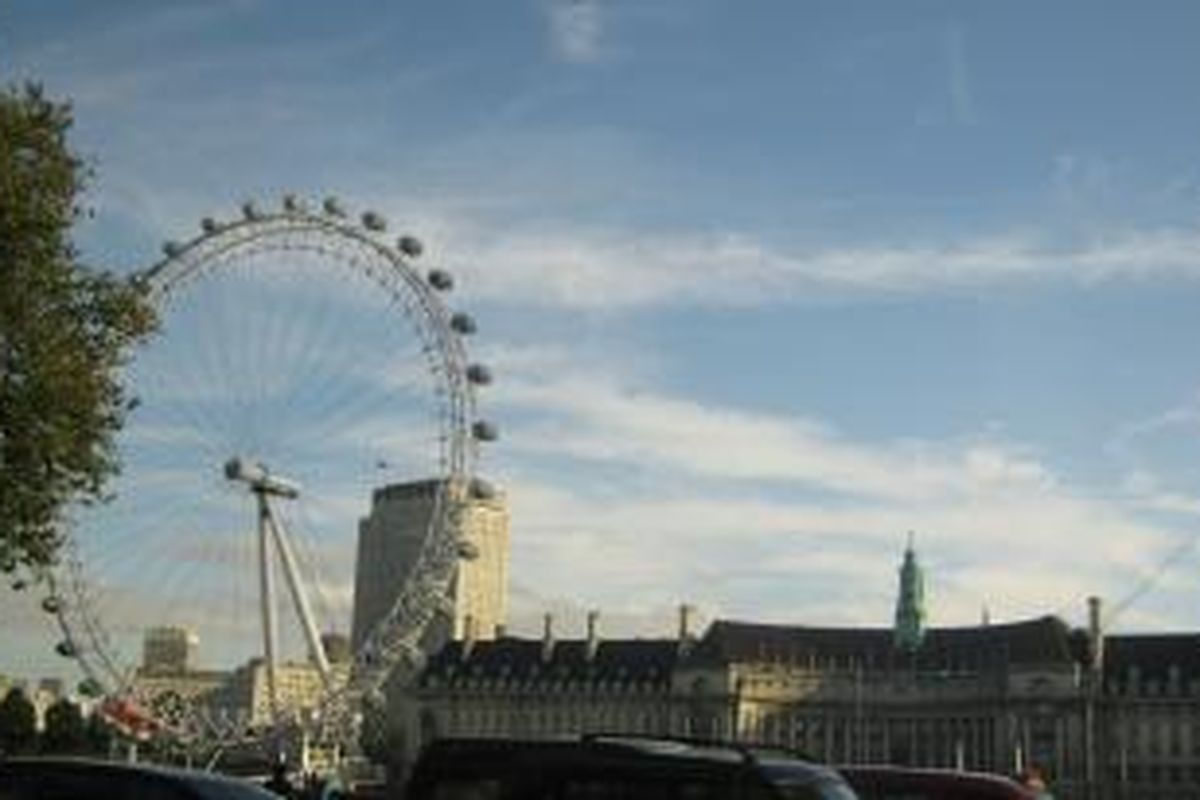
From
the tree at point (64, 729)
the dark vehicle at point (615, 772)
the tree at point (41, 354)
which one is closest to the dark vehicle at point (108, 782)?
the dark vehicle at point (615, 772)

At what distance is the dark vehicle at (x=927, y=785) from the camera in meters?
26.8

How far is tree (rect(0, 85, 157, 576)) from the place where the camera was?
45688 millimetres

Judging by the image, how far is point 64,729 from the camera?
16338 centimetres

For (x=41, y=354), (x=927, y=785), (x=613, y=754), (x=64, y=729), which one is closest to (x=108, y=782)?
(x=613, y=754)

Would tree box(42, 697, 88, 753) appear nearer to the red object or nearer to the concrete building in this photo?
the concrete building

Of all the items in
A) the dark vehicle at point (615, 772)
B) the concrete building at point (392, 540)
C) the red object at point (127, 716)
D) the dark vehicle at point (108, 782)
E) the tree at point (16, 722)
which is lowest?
the dark vehicle at point (108, 782)

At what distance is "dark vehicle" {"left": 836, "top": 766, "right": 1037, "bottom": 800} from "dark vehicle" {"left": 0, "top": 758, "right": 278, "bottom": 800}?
28.3 ft

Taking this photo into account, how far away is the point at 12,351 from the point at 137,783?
1084 inches

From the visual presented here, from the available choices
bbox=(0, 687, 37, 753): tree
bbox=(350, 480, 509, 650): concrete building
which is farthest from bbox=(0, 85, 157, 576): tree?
bbox=(0, 687, 37, 753): tree

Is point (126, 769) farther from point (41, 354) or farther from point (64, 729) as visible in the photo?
point (64, 729)

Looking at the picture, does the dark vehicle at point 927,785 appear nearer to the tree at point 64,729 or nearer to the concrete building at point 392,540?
the concrete building at point 392,540

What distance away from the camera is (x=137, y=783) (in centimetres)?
2019

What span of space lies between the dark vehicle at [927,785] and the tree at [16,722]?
4377 inches

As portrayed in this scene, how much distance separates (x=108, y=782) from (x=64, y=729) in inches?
5837
